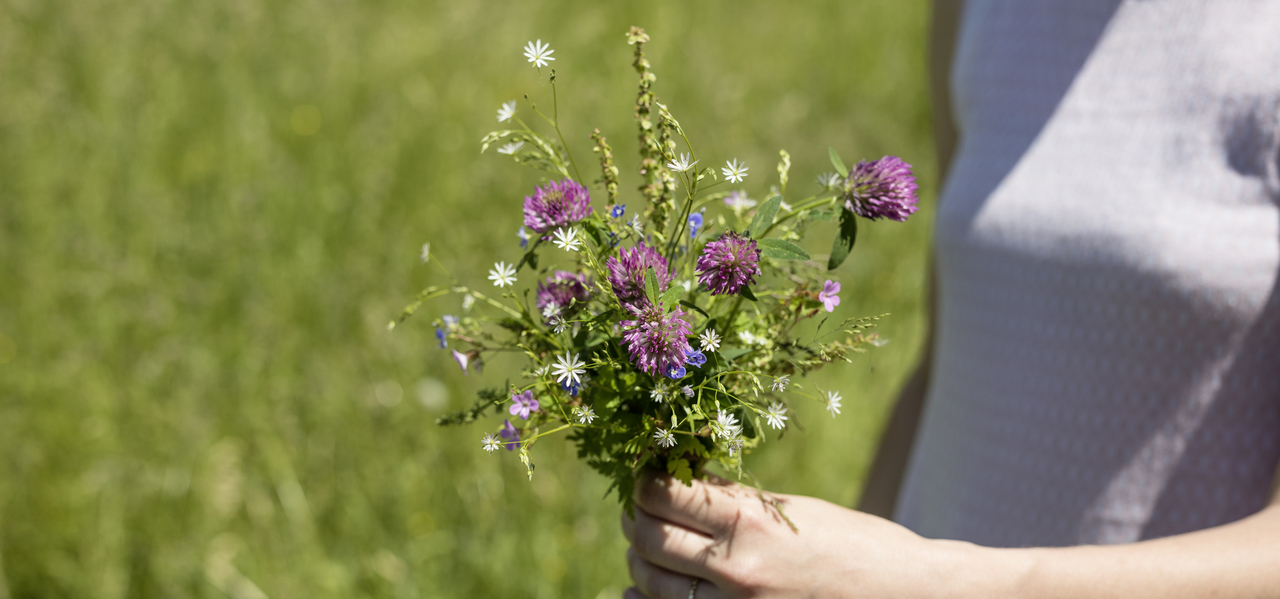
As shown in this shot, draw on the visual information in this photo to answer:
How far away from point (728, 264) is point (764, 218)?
0.07 meters

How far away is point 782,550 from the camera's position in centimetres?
79

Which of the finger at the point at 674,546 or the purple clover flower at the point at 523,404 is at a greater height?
the purple clover flower at the point at 523,404

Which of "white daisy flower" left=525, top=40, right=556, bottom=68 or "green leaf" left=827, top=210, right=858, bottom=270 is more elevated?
"white daisy flower" left=525, top=40, right=556, bottom=68

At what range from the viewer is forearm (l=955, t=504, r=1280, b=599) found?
0.78 metres

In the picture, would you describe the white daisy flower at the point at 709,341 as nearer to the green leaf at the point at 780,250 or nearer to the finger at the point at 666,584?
the green leaf at the point at 780,250

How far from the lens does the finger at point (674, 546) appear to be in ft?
2.63

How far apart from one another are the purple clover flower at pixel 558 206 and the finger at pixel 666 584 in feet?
1.35

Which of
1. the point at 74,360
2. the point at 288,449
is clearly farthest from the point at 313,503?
the point at 74,360

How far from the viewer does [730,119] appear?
3.59m

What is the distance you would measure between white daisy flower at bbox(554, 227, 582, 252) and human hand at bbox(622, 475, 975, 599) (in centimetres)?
28

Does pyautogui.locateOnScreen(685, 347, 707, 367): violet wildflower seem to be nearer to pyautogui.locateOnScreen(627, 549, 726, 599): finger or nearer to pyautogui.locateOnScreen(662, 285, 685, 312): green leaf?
pyautogui.locateOnScreen(662, 285, 685, 312): green leaf

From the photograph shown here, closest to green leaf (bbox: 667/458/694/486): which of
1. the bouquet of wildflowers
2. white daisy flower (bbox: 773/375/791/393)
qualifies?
the bouquet of wildflowers

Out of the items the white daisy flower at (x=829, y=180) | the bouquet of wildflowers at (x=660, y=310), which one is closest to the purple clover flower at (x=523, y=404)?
the bouquet of wildflowers at (x=660, y=310)

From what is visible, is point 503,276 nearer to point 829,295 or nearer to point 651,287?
point 651,287
